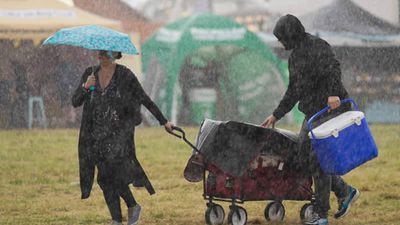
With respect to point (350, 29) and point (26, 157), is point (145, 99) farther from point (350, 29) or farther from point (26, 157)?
point (350, 29)

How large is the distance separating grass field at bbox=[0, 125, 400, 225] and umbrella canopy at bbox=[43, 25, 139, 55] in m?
1.49

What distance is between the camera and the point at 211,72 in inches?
894

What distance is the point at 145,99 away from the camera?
6586 mm

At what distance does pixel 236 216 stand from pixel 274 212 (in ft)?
1.82

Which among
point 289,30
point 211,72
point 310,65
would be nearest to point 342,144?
point 310,65

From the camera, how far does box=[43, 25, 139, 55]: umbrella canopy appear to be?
6.29 metres

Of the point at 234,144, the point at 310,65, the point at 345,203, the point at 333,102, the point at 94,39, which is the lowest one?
the point at 345,203

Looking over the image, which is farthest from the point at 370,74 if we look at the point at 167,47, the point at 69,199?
the point at 69,199

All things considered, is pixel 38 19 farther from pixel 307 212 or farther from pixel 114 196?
pixel 114 196

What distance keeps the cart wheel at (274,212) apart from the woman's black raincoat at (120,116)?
1163mm

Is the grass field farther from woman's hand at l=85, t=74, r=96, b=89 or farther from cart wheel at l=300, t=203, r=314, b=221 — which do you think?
woman's hand at l=85, t=74, r=96, b=89

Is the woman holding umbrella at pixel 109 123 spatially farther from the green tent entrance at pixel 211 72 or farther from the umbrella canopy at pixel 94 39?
the green tent entrance at pixel 211 72

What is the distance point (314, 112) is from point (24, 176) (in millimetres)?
5032

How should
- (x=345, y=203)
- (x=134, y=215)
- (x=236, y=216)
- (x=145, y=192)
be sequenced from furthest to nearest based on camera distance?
1. (x=145, y=192)
2. (x=345, y=203)
3. (x=236, y=216)
4. (x=134, y=215)
